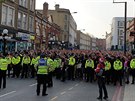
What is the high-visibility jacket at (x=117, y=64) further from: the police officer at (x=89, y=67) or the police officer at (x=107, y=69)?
the police officer at (x=89, y=67)

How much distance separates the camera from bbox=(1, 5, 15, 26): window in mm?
39188

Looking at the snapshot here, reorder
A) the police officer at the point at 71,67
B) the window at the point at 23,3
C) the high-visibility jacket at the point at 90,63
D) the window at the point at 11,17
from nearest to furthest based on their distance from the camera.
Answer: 1. the high-visibility jacket at the point at 90,63
2. the police officer at the point at 71,67
3. the window at the point at 11,17
4. the window at the point at 23,3

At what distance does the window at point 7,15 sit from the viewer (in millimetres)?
39188

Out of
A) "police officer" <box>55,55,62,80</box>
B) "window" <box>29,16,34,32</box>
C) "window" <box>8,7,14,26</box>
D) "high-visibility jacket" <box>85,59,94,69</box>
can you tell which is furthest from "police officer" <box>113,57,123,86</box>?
"window" <box>29,16,34,32</box>

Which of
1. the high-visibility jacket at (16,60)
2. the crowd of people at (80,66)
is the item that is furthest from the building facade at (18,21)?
the crowd of people at (80,66)

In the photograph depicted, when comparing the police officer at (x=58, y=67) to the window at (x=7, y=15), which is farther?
the window at (x=7, y=15)

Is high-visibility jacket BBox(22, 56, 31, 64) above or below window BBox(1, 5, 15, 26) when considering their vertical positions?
below

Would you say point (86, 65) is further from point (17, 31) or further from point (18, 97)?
point (17, 31)

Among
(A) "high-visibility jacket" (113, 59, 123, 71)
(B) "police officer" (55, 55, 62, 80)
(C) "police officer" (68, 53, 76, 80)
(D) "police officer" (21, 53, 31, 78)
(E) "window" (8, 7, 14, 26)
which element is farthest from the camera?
(E) "window" (8, 7, 14, 26)

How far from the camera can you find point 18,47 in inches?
1732

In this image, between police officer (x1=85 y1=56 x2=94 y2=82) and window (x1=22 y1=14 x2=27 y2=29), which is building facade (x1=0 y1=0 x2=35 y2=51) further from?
police officer (x1=85 y1=56 x2=94 y2=82)

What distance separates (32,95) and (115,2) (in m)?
17.9

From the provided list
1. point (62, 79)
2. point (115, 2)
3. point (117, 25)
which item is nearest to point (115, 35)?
point (117, 25)

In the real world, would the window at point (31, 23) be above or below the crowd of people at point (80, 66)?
above
